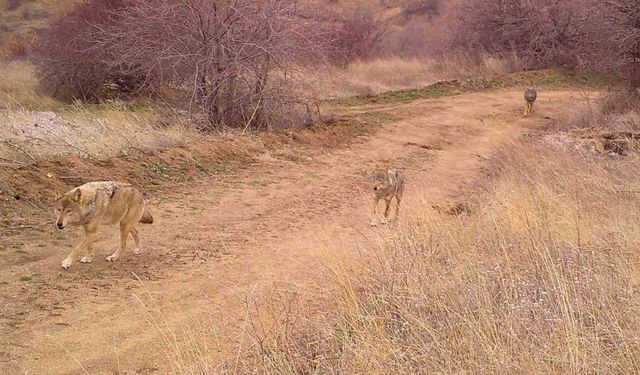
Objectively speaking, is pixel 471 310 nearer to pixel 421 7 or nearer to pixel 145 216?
pixel 145 216

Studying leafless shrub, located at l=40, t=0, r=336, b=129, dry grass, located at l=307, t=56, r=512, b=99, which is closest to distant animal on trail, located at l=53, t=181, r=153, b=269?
leafless shrub, located at l=40, t=0, r=336, b=129

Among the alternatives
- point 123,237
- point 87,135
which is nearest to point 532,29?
point 87,135

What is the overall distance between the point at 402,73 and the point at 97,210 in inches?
1031

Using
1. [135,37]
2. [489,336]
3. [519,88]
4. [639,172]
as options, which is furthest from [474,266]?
[519,88]

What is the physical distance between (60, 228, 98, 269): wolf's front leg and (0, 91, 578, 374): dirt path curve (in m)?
0.11

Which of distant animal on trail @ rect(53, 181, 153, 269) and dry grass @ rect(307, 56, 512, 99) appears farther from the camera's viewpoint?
dry grass @ rect(307, 56, 512, 99)

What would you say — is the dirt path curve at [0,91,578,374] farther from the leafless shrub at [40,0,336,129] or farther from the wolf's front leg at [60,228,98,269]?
the leafless shrub at [40,0,336,129]

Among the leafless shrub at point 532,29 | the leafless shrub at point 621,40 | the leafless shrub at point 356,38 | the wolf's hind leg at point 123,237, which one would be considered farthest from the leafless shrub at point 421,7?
the wolf's hind leg at point 123,237

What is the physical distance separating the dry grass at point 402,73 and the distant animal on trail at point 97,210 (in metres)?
18.9

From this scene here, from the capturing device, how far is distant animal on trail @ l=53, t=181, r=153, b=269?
261 inches

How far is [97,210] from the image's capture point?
6.87m

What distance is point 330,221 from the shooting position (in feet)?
30.5

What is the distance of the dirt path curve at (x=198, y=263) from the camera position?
504cm

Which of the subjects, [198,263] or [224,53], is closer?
[198,263]
